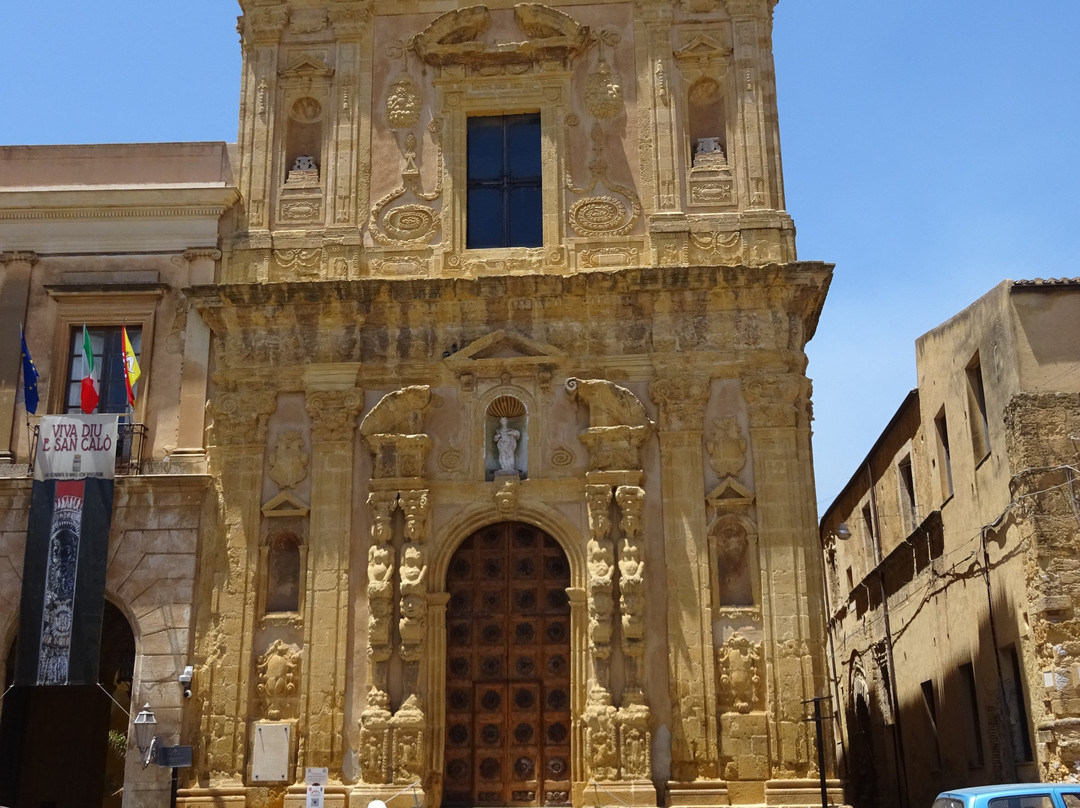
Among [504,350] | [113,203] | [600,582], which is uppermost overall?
[113,203]

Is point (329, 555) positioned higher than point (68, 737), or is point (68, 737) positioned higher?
point (329, 555)

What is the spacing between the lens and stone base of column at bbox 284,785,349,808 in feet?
49.0

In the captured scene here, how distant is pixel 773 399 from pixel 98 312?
921 centimetres

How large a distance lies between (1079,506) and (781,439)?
139 inches

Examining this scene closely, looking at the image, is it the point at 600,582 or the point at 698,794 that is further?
the point at 600,582

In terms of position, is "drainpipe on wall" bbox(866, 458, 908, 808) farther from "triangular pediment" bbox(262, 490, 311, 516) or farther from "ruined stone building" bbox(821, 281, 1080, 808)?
"triangular pediment" bbox(262, 490, 311, 516)

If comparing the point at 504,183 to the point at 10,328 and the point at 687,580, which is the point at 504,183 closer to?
the point at 687,580

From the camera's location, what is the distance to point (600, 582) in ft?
50.2

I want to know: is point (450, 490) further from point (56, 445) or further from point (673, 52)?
point (673, 52)

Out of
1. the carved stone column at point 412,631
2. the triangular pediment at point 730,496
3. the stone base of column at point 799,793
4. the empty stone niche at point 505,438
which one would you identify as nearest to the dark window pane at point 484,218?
the empty stone niche at point 505,438

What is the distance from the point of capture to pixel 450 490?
52.9 ft

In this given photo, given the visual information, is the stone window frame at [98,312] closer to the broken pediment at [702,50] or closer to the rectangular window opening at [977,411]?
the broken pediment at [702,50]

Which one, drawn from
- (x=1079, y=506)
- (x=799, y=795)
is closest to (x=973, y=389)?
(x=1079, y=506)

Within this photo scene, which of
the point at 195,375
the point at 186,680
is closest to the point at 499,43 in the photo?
the point at 195,375
